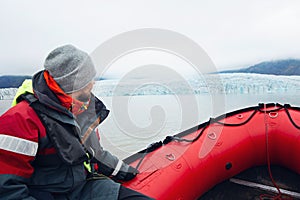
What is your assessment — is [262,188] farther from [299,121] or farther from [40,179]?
[40,179]

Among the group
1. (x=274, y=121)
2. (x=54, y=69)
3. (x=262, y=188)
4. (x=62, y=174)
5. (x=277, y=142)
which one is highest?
(x=54, y=69)

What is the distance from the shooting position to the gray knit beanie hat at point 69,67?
0.91 metres

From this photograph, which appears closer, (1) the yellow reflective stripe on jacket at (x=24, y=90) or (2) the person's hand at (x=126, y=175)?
(1) the yellow reflective stripe on jacket at (x=24, y=90)

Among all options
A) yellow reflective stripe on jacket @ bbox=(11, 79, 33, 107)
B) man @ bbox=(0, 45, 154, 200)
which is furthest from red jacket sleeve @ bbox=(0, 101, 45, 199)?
yellow reflective stripe on jacket @ bbox=(11, 79, 33, 107)

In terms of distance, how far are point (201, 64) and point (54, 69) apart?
961 mm

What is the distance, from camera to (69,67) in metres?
0.93

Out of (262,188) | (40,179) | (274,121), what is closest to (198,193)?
(262,188)

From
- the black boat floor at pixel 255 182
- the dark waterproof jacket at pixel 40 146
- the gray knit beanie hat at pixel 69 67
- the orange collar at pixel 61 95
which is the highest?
the gray knit beanie hat at pixel 69 67

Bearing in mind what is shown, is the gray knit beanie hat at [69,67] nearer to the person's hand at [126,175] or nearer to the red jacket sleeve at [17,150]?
the red jacket sleeve at [17,150]

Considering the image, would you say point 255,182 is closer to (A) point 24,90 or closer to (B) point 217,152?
(B) point 217,152

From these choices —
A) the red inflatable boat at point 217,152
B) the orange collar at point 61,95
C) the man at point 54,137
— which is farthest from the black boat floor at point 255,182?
the orange collar at point 61,95

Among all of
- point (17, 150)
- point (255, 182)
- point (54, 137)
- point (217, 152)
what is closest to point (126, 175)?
point (54, 137)

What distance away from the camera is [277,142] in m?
1.99

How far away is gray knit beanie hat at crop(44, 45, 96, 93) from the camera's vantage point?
2.99ft
